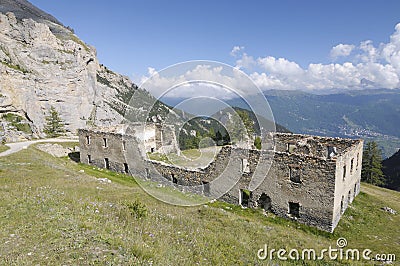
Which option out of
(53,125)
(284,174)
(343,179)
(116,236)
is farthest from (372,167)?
(53,125)

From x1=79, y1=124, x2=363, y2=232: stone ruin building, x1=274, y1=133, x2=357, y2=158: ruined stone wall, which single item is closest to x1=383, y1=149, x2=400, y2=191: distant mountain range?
x1=274, y1=133, x2=357, y2=158: ruined stone wall

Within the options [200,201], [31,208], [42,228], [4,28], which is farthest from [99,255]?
[4,28]

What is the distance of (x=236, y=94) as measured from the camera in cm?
1609

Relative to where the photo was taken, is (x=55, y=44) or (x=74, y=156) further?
(x=55, y=44)

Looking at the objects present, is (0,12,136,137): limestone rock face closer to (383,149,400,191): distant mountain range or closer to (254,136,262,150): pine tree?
(254,136,262,150): pine tree

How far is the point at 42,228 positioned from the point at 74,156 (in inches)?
1418

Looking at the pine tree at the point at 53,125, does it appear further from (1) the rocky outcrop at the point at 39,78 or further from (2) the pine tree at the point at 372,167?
(2) the pine tree at the point at 372,167

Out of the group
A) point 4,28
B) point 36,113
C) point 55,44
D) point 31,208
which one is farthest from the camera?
point 55,44

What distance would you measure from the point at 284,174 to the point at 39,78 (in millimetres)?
79123

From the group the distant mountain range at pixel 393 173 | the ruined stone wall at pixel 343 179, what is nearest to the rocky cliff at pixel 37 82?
the ruined stone wall at pixel 343 179

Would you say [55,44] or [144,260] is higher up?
[55,44]

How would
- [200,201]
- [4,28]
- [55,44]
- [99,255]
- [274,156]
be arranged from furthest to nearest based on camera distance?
[55,44]
[4,28]
[200,201]
[274,156]
[99,255]

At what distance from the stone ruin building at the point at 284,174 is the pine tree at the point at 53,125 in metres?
48.5

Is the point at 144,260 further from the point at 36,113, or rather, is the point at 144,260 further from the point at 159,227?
the point at 36,113
